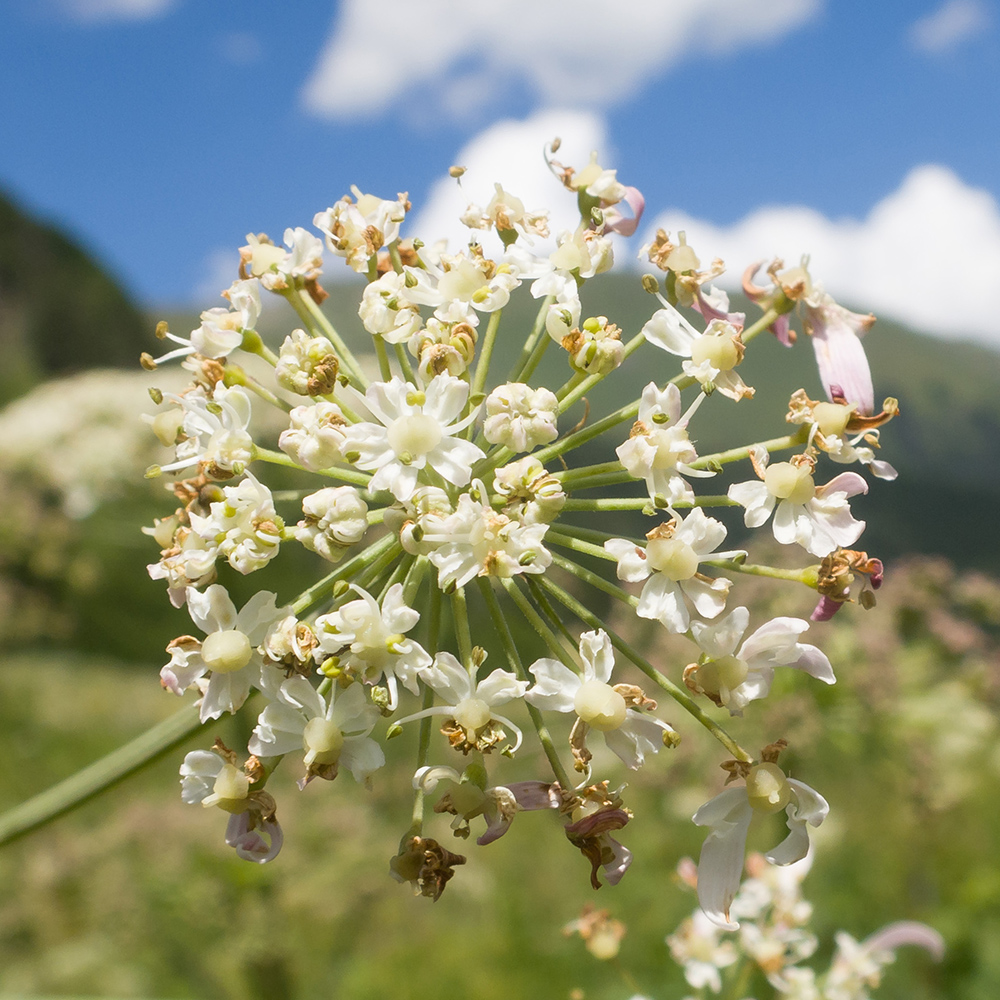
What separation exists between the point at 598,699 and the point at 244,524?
659 millimetres

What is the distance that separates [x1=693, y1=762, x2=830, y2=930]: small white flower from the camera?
1437mm

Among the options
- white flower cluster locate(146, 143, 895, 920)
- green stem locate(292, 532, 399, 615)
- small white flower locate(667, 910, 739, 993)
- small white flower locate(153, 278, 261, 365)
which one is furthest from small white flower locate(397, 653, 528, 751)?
small white flower locate(667, 910, 739, 993)

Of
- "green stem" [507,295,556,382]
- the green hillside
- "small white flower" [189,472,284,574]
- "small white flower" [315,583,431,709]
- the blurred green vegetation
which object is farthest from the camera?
the green hillside

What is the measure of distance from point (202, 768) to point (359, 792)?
15.5 feet

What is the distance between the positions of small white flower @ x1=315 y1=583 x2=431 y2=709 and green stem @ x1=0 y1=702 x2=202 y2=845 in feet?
1.00

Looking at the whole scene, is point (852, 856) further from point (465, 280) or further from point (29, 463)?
point (29, 463)

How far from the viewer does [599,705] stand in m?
1.34

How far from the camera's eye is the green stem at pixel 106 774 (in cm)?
151

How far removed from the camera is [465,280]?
1.59 m

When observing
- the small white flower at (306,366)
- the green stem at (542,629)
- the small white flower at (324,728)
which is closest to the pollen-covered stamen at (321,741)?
the small white flower at (324,728)

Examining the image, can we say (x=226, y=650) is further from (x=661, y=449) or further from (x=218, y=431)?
(x=661, y=449)

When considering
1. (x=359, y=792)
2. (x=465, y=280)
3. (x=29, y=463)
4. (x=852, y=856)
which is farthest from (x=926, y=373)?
(x=465, y=280)

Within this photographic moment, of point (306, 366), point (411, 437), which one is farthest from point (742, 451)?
point (306, 366)

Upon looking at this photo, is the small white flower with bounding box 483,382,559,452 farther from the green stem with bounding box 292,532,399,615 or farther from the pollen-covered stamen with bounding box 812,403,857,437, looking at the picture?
the pollen-covered stamen with bounding box 812,403,857,437
